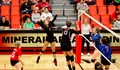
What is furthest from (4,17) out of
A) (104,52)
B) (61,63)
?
(104,52)

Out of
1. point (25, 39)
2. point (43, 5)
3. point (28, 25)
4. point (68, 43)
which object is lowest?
point (25, 39)

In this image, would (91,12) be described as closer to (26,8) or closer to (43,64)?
(26,8)

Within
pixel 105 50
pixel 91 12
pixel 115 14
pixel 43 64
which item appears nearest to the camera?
pixel 105 50

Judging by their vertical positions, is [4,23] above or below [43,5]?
below

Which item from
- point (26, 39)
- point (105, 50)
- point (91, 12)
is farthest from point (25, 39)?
point (105, 50)

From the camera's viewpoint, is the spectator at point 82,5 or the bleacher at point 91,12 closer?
the bleacher at point 91,12

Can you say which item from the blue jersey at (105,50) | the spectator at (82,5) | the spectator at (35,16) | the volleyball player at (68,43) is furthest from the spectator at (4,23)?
the blue jersey at (105,50)

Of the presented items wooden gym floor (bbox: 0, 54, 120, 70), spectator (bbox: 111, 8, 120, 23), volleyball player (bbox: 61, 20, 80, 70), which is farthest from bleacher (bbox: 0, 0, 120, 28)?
volleyball player (bbox: 61, 20, 80, 70)

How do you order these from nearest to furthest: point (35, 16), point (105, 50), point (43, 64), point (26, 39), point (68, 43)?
point (105, 50) → point (68, 43) → point (43, 64) → point (26, 39) → point (35, 16)

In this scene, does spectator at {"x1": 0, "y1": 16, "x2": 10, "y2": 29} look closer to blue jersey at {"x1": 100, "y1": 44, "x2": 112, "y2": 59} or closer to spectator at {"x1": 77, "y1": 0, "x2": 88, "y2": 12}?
spectator at {"x1": 77, "y1": 0, "x2": 88, "y2": 12}

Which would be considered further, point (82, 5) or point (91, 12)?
point (91, 12)

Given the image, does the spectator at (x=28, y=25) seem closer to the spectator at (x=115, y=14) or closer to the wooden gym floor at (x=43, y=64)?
the wooden gym floor at (x=43, y=64)

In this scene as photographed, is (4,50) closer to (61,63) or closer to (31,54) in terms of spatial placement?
(31,54)

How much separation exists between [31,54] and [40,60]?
1652mm
